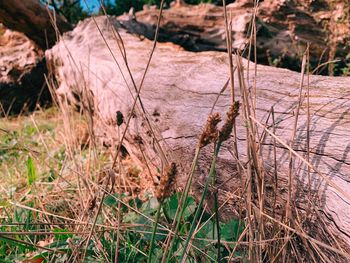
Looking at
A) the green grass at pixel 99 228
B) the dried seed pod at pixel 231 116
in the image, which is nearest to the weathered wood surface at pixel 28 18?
the green grass at pixel 99 228

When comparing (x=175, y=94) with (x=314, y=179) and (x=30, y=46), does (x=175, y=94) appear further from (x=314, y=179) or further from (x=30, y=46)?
(x=30, y=46)

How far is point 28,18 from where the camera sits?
456cm

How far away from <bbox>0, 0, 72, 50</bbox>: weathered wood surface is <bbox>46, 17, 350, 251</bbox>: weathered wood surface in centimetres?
179

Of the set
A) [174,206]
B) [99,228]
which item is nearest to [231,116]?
[174,206]

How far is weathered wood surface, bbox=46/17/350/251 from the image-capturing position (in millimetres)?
1198

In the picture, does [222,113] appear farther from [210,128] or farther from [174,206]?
[210,128]

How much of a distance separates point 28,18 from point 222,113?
352 cm

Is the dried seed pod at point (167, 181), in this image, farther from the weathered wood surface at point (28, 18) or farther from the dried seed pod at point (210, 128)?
the weathered wood surface at point (28, 18)

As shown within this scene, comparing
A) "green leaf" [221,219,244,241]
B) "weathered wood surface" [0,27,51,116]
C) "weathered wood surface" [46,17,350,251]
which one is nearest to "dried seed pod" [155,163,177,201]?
"weathered wood surface" [46,17,350,251]

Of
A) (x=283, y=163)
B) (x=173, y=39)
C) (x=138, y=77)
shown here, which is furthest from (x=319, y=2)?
(x=283, y=163)

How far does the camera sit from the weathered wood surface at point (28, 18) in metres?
4.37

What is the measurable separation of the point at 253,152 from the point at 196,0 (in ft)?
21.6

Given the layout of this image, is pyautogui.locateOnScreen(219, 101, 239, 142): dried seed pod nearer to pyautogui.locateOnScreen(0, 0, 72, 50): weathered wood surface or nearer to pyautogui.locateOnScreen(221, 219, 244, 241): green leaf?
pyautogui.locateOnScreen(221, 219, 244, 241): green leaf

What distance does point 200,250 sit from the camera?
118cm
